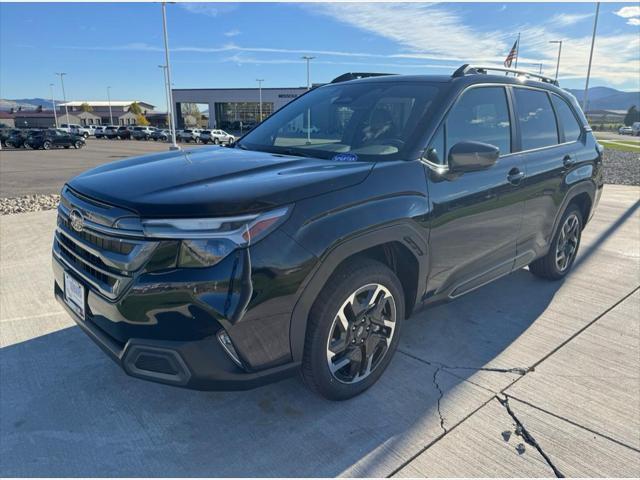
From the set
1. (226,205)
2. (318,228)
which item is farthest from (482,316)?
(226,205)

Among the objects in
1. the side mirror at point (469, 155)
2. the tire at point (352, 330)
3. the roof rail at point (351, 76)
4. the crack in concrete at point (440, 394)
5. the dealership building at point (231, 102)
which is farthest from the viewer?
the dealership building at point (231, 102)

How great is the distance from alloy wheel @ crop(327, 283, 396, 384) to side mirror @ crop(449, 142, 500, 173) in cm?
89

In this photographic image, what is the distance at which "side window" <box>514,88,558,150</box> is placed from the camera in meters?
3.77

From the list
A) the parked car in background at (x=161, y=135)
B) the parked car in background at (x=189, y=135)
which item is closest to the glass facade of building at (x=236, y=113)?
the parked car in background at (x=161, y=135)

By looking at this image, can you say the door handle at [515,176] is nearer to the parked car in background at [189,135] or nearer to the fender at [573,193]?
the fender at [573,193]

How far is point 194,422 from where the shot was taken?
2.56 metres

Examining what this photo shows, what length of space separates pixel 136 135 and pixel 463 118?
189ft

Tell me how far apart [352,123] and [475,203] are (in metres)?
1.01

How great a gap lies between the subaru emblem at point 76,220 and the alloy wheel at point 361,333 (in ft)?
4.58

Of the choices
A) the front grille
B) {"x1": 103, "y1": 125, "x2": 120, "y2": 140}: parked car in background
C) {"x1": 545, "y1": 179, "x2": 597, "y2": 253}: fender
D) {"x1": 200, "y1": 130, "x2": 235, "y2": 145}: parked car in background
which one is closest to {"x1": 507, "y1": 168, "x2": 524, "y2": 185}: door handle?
{"x1": 545, "y1": 179, "x2": 597, "y2": 253}: fender

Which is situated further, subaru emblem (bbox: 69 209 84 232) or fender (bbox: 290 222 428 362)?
subaru emblem (bbox: 69 209 84 232)

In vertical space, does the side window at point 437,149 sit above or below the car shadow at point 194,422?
above

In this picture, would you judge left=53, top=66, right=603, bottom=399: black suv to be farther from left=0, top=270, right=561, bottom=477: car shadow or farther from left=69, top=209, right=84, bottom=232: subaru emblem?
left=0, top=270, right=561, bottom=477: car shadow

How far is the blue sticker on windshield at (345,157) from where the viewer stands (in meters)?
2.81
